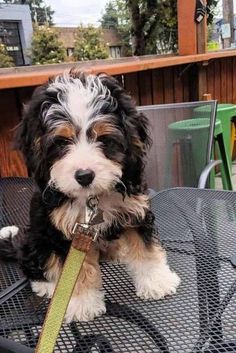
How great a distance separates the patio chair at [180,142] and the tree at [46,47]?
12.7 ft

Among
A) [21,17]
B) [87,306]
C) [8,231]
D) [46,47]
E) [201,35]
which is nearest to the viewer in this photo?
[87,306]

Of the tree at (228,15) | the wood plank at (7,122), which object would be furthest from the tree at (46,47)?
the tree at (228,15)

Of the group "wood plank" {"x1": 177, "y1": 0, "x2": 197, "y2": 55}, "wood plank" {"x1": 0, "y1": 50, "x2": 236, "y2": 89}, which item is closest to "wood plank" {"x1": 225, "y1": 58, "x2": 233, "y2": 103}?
"wood plank" {"x1": 0, "y1": 50, "x2": 236, "y2": 89}

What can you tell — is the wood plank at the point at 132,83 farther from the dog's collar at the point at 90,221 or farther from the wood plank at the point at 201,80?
the dog's collar at the point at 90,221

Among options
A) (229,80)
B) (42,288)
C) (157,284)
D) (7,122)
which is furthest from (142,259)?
(229,80)

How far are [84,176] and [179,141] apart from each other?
1.90 metres

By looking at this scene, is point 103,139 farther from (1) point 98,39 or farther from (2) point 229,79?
(1) point 98,39

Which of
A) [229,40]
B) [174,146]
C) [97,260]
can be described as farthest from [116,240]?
[229,40]

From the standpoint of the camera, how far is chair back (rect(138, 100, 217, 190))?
2.82 metres

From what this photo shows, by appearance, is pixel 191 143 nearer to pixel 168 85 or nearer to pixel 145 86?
pixel 145 86

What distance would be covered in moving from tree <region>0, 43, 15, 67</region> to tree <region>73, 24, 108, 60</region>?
2498 mm

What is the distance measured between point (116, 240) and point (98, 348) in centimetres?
49

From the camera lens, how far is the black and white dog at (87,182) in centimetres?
130

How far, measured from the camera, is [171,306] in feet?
4.25
